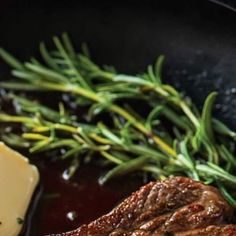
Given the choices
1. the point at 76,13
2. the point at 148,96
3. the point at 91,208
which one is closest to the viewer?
the point at 91,208

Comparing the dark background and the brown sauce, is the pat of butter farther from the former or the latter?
the dark background

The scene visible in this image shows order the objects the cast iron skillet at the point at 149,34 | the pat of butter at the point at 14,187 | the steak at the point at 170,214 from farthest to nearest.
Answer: the cast iron skillet at the point at 149,34 < the pat of butter at the point at 14,187 < the steak at the point at 170,214

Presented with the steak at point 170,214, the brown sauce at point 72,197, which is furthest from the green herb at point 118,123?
the steak at point 170,214

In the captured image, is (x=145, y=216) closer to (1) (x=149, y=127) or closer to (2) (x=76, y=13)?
(1) (x=149, y=127)

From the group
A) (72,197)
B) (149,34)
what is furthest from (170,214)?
(149,34)

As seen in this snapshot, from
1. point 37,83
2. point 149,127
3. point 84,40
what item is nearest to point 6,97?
point 37,83

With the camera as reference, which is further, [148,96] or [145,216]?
[148,96]

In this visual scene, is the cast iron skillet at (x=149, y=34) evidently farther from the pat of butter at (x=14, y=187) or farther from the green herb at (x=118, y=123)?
the pat of butter at (x=14, y=187)

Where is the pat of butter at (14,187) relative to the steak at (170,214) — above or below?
below
